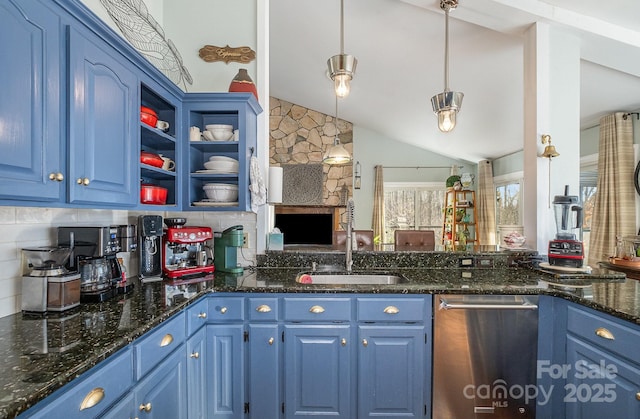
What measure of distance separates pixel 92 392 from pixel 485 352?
173 centimetres

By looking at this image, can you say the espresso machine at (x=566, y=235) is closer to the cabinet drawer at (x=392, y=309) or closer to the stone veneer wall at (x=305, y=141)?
the cabinet drawer at (x=392, y=309)

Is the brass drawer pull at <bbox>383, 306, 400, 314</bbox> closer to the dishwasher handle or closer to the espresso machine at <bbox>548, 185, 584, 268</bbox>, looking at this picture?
the dishwasher handle

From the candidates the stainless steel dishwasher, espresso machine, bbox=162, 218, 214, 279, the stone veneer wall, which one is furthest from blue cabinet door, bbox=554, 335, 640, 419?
the stone veneer wall

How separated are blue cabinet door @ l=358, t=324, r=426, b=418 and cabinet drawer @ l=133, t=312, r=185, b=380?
90 cm

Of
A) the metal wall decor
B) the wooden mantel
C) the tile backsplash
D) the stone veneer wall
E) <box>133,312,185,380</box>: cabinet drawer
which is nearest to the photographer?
<box>133,312,185,380</box>: cabinet drawer

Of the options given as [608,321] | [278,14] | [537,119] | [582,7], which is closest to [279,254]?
[608,321]

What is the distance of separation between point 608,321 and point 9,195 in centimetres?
221

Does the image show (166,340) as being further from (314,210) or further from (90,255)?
(314,210)

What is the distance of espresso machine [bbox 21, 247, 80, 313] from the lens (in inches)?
47.9

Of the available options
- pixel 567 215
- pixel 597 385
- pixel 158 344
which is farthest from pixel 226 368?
pixel 567 215

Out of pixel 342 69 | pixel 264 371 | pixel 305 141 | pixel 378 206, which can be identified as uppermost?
pixel 305 141

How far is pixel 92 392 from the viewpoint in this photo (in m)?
0.88

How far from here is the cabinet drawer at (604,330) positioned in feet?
3.94

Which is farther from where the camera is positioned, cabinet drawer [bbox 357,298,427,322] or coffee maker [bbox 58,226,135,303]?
cabinet drawer [bbox 357,298,427,322]
